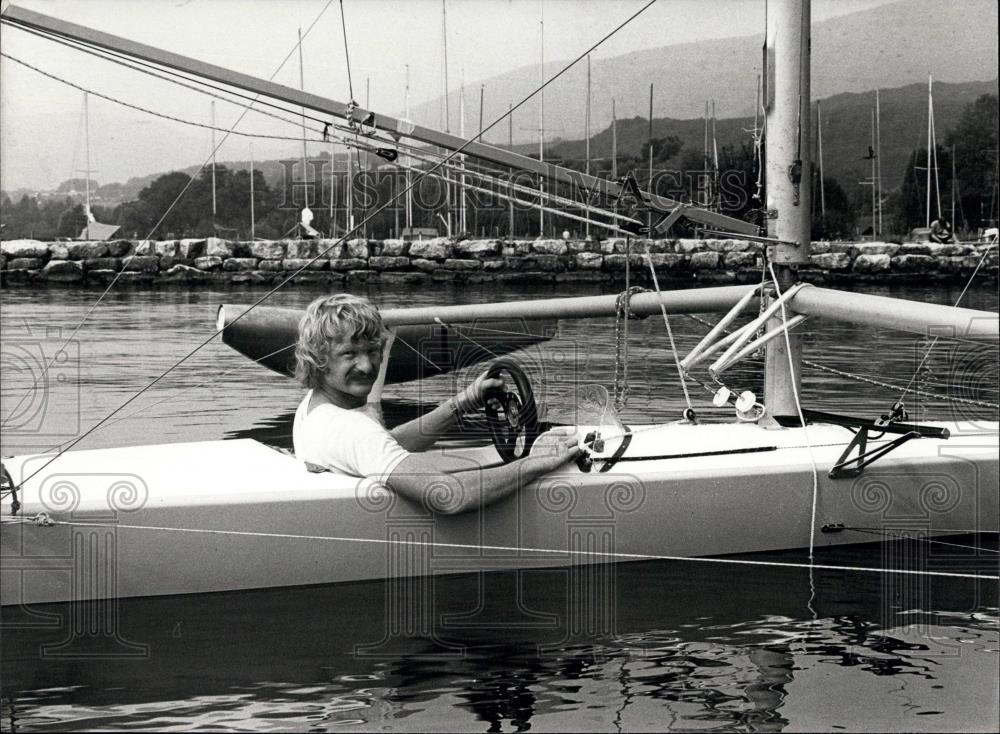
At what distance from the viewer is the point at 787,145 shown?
557 centimetres

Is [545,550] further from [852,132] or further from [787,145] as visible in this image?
[852,132]

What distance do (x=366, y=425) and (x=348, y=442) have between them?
0.11 meters

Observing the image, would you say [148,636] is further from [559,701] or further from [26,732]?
[559,701]

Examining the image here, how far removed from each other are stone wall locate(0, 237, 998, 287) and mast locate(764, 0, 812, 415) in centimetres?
2940

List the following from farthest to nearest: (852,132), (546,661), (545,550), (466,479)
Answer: (852,132), (545,550), (466,479), (546,661)

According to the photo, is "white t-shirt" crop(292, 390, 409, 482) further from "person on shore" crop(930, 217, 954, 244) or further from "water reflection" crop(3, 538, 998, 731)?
"person on shore" crop(930, 217, 954, 244)

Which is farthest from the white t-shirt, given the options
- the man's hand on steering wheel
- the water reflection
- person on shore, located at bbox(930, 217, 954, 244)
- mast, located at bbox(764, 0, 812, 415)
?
person on shore, located at bbox(930, 217, 954, 244)

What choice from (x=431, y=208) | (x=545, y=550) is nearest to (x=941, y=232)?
(x=431, y=208)

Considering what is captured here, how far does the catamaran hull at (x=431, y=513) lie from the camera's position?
13.4 feet

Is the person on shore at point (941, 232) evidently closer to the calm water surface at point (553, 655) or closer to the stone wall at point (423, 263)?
the stone wall at point (423, 263)

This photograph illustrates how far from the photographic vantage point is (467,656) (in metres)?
3.95

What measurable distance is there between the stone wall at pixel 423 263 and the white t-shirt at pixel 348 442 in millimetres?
30434

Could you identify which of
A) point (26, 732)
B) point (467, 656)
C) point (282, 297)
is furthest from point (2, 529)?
point (282, 297)

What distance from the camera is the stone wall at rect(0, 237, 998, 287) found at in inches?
1373
